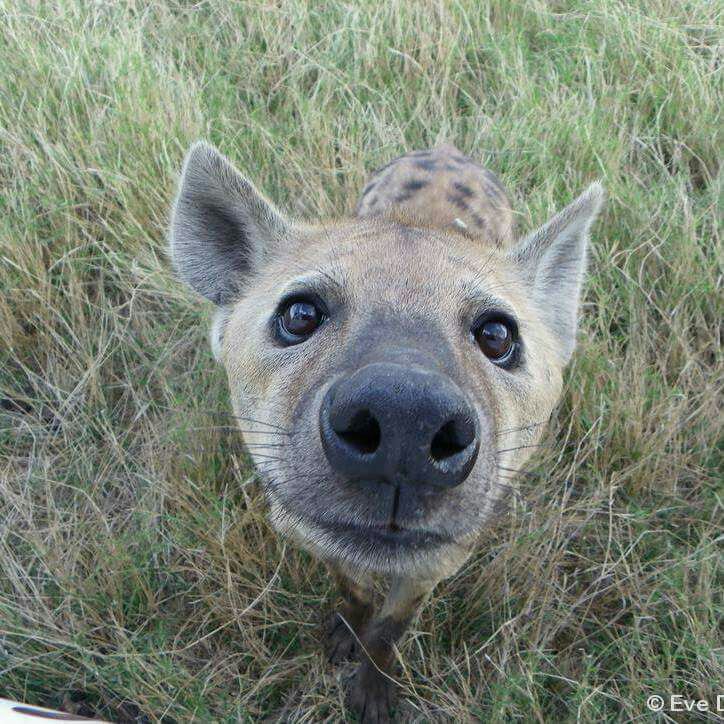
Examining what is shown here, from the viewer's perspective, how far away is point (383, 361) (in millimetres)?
1648

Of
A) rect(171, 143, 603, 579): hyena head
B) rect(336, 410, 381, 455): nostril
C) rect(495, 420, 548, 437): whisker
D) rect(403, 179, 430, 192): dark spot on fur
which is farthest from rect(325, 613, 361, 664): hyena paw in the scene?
rect(403, 179, 430, 192): dark spot on fur

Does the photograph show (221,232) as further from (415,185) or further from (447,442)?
(447,442)

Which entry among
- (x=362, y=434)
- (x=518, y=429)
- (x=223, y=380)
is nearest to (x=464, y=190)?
(x=223, y=380)

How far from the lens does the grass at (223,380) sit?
8.87 feet

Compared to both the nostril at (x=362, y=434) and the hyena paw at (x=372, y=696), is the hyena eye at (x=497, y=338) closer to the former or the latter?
the nostril at (x=362, y=434)

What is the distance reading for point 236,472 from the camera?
118 inches

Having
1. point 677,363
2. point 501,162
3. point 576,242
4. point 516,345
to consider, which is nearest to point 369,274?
point 516,345

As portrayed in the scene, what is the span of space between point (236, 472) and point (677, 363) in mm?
1959

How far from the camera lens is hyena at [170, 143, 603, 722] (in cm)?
162

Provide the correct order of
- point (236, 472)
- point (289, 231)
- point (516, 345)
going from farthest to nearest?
point (236, 472), point (289, 231), point (516, 345)

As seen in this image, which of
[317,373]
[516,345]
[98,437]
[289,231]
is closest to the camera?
[317,373]

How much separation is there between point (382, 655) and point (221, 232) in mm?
1552

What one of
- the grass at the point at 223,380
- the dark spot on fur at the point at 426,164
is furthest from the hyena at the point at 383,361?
the grass at the point at 223,380

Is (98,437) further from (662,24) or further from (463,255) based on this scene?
(662,24)
